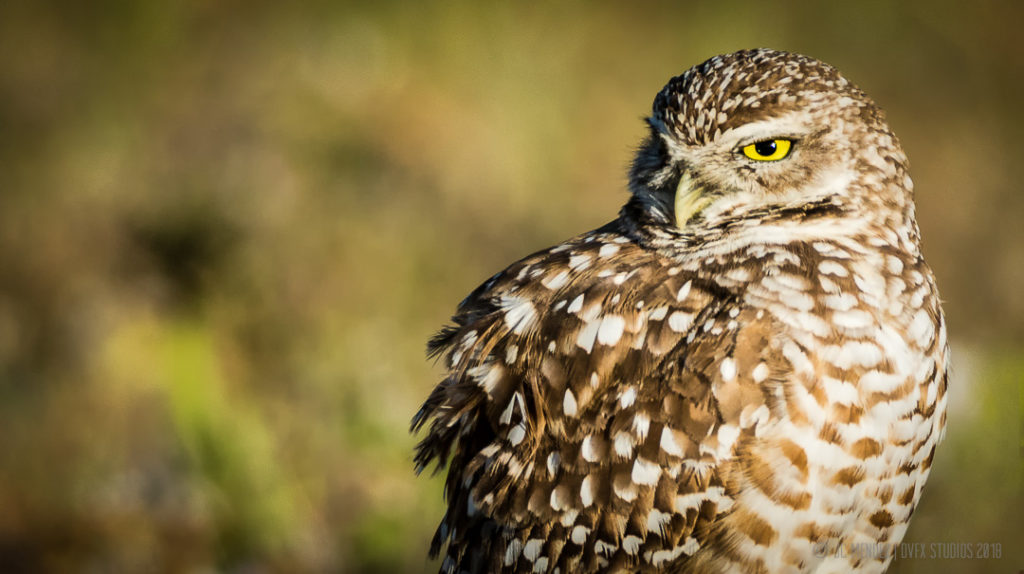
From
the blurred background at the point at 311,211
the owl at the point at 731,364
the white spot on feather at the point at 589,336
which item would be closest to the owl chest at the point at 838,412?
the owl at the point at 731,364

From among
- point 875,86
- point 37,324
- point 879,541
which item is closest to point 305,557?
point 37,324

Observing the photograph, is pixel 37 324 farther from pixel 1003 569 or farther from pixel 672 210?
pixel 1003 569

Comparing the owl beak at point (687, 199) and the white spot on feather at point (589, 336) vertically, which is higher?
the owl beak at point (687, 199)

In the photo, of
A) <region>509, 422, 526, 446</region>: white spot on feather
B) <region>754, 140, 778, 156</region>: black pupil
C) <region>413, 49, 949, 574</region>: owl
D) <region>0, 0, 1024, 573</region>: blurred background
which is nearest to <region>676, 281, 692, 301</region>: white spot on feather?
<region>413, 49, 949, 574</region>: owl

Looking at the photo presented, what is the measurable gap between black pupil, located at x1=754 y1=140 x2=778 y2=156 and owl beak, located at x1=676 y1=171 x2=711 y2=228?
186 mm

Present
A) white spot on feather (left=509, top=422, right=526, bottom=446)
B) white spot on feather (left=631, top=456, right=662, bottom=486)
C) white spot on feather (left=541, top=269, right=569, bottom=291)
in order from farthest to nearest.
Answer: white spot on feather (left=541, top=269, right=569, bottom=291), white spot on feather (left=509, top=422, right=526, bottom=446), white spot on feather (left=631, top=456, right=662, bottom=486)

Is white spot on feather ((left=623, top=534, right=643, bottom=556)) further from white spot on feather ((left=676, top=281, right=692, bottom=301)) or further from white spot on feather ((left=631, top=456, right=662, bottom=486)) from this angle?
white spot on feather ((left=676, top=281, right=692, bottom=301))

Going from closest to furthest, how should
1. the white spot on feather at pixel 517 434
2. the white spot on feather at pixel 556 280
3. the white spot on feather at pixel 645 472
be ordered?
the white spot on feather at pixel 645 472, the white spot on feather at pixel 517 434, the white spot on feather at pixel 556 280

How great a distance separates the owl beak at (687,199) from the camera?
2.25m

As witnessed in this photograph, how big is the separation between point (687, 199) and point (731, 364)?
0.48m

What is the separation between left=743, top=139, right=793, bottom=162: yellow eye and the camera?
2236mm

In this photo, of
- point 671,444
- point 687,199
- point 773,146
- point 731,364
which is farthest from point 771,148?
point 671,444

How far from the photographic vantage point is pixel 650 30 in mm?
6543

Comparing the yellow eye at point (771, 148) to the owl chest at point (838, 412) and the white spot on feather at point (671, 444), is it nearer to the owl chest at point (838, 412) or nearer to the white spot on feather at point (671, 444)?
the owl chest at point (838, 412)
